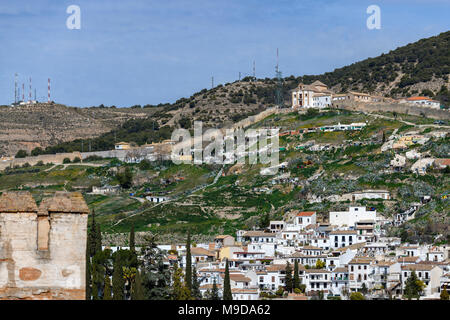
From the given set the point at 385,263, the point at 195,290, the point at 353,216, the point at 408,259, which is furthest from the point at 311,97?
the point at 195,290

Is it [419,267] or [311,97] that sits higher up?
[311,97]

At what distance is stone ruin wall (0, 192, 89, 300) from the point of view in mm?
12305

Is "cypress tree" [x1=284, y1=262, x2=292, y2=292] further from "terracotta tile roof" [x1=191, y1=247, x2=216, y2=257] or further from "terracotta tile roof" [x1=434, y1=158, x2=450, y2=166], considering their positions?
"terracotta tile roof" [x1=434, y1=158, x2=450, y2=166]

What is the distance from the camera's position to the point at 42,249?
40.6 ft

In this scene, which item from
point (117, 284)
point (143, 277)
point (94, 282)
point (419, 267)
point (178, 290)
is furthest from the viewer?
point (419, 267)

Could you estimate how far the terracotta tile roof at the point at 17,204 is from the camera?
12.3 m

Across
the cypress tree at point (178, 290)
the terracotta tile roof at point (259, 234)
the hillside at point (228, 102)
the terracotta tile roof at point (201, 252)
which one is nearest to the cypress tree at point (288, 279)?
the cypress tree at point (178, 290)

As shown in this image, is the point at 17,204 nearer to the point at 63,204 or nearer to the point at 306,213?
the point at 63,204

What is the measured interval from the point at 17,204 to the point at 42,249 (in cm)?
66

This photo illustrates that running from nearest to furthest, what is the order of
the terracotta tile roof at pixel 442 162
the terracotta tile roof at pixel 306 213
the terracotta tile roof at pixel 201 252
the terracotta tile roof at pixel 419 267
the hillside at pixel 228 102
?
1. the terracotta tile roof at pixel 419 267
2. the terracotta tile roof at pixel 201 252
3. the terracotta tile roof at pixel 306 213
4. the terracotta tile roof at pixel 442 162
5. the hillside at pixel 228 102

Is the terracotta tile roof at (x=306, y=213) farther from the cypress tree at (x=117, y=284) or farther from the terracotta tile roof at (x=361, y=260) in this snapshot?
the cypress tree at (x=117, y=284)

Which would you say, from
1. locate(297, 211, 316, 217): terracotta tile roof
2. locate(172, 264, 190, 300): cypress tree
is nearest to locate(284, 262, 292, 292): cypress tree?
locate(172, 264, 190, 300): cypress tree

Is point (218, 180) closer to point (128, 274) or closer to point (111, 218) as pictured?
point (111, 218)
